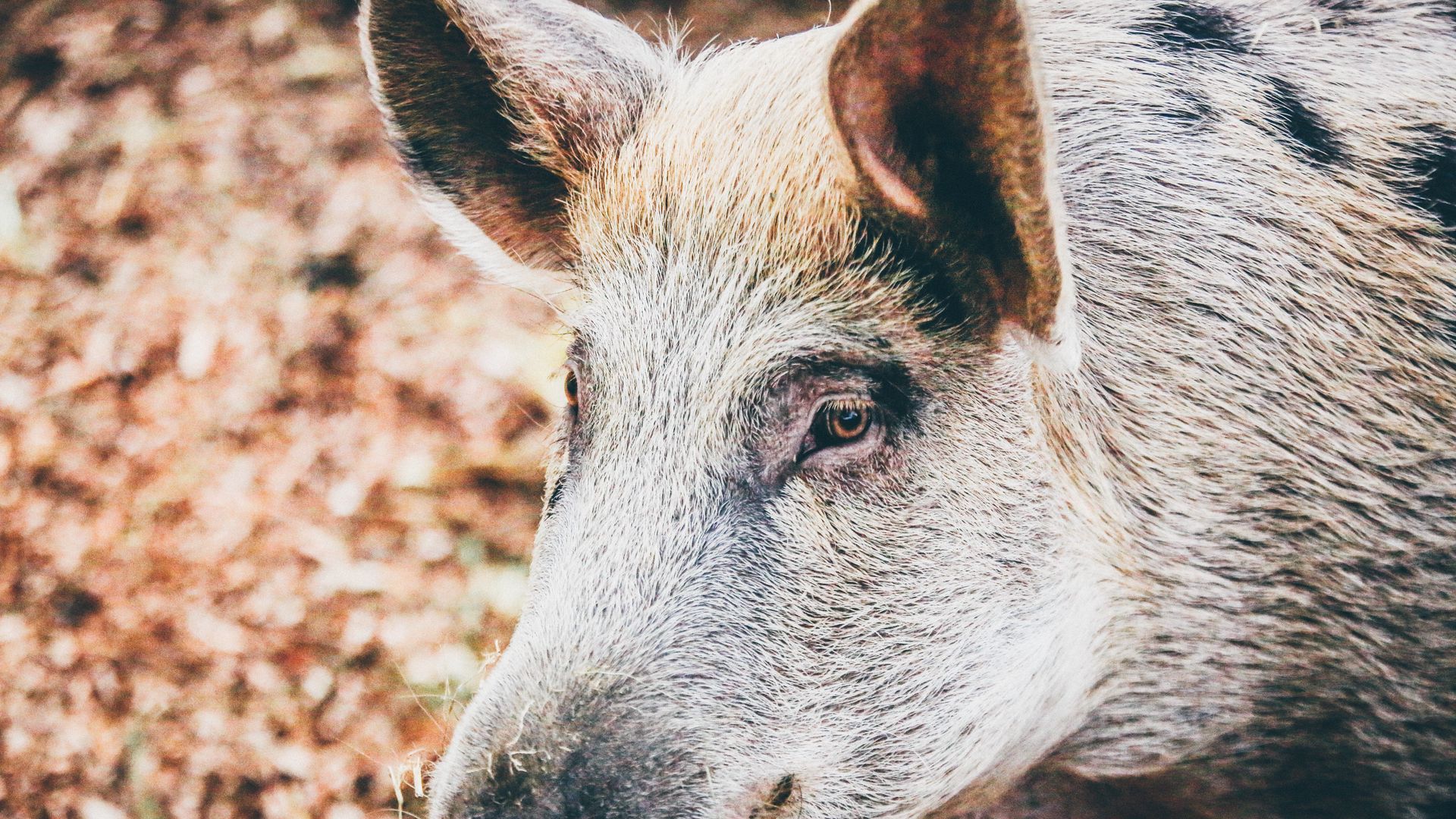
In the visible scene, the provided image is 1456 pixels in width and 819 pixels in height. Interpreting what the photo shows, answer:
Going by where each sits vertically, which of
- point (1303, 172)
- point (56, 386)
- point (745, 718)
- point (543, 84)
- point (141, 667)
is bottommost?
point (141, 667)

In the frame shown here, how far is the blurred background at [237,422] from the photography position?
11.9 ft

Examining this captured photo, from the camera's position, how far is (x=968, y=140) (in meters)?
1.64

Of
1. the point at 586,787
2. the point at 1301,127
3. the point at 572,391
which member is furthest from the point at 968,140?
the point at 586,787

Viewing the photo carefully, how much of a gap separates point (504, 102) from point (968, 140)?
115 cm

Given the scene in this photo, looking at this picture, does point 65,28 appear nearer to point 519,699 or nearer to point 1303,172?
point 519,699

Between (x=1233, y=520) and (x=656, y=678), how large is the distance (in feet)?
3.78

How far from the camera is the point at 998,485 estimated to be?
195cm

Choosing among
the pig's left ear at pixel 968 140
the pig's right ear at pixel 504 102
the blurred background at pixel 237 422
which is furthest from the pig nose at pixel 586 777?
the blurred background at pixel 237 422

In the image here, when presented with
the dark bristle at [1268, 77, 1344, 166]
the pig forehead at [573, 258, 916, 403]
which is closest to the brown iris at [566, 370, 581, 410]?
the pig forehead at [573, 258, 916, 403]

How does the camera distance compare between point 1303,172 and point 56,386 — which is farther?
point 56,386

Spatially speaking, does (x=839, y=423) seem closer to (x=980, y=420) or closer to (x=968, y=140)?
(x=980, y=420)

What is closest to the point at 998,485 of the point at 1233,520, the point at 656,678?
the point at 1233,520

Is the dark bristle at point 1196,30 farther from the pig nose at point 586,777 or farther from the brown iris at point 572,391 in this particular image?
the pig nose at point 586,777

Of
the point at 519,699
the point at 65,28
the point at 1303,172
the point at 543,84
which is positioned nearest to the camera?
the point at 519,699
